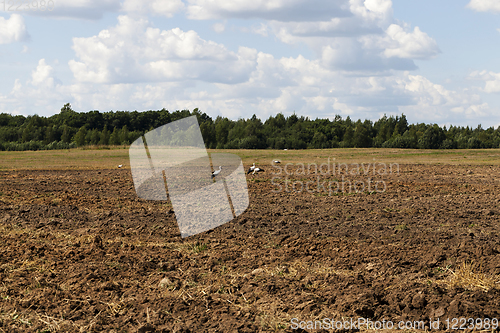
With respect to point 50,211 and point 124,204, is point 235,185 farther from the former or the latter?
point 50,211

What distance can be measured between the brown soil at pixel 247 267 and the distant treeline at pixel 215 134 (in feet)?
162

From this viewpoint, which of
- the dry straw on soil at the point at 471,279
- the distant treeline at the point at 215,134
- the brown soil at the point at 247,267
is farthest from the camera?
the distant treeline at the point at 215,134

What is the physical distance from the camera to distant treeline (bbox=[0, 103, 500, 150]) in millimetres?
63938

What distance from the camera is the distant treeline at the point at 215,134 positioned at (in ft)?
210

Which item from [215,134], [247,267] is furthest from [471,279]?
[215,134]

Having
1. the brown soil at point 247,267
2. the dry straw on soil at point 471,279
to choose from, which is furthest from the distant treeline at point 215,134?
the dry straw on soil at point 471,279

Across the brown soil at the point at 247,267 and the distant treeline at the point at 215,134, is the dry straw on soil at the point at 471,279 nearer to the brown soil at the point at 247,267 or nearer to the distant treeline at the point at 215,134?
the brown soil at the point at 247,267

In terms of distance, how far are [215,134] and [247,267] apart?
214 feet

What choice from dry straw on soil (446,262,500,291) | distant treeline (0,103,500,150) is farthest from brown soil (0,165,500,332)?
distant treeline (0,103,500,150)

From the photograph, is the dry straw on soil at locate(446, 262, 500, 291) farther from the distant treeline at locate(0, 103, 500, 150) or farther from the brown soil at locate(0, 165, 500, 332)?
the distant treeline at locate(0, 103, 500, 150)

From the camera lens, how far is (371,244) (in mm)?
7031

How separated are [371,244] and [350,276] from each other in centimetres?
169

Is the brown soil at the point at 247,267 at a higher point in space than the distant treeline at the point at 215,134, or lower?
lower

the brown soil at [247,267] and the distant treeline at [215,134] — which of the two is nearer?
the brown soil at [247,267]
